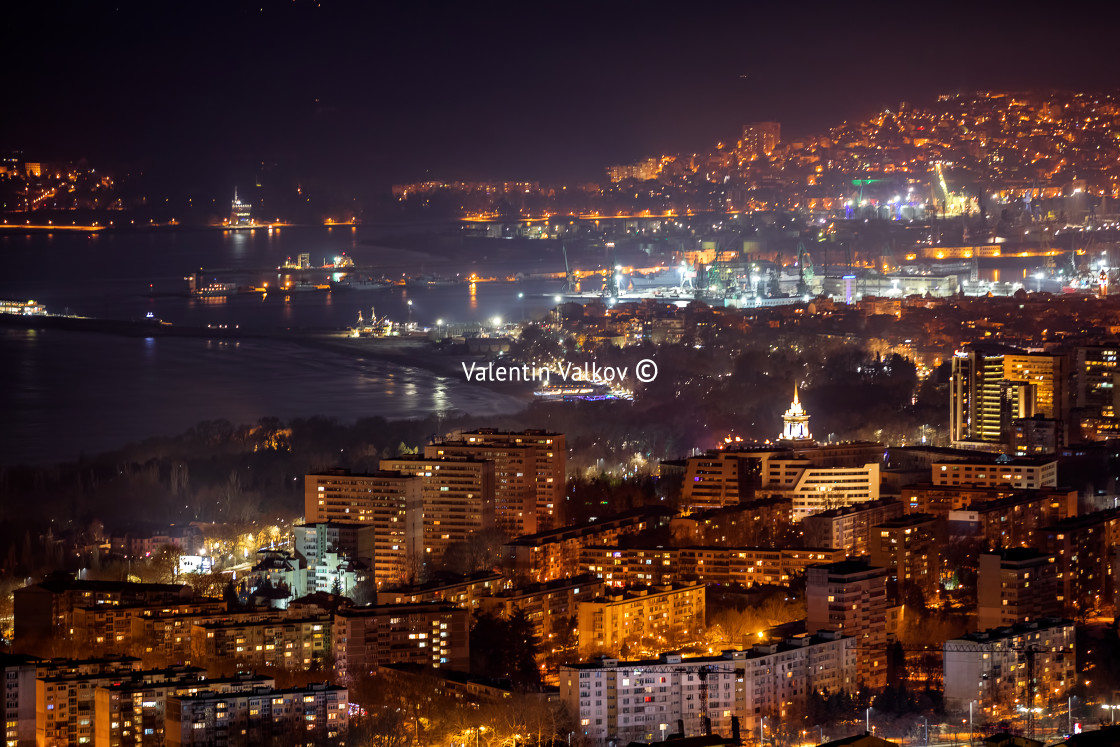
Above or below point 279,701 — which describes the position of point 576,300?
above

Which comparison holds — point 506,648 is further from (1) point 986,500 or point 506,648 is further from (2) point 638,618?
(1) point 986,500

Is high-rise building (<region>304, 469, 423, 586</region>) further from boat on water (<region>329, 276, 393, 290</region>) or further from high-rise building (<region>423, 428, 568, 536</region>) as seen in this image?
boat on water (<region>329, 276, 393, 290</region>)

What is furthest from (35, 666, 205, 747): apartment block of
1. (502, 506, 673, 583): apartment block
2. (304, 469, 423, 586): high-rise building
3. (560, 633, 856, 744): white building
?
(304, 469, 423, 586): high-rise building

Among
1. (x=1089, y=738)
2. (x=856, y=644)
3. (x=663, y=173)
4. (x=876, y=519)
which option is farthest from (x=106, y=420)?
(x=663, y=173)

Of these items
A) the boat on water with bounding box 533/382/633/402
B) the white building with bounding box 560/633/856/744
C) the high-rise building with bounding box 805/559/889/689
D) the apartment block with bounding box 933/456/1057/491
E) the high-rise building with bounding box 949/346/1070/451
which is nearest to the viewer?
the white building with bounding box 560/633/856/744

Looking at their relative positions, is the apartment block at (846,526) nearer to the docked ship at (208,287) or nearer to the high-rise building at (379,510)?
the high-rise building at (379,510)

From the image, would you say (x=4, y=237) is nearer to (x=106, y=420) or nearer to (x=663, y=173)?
(x=106, y=420)
